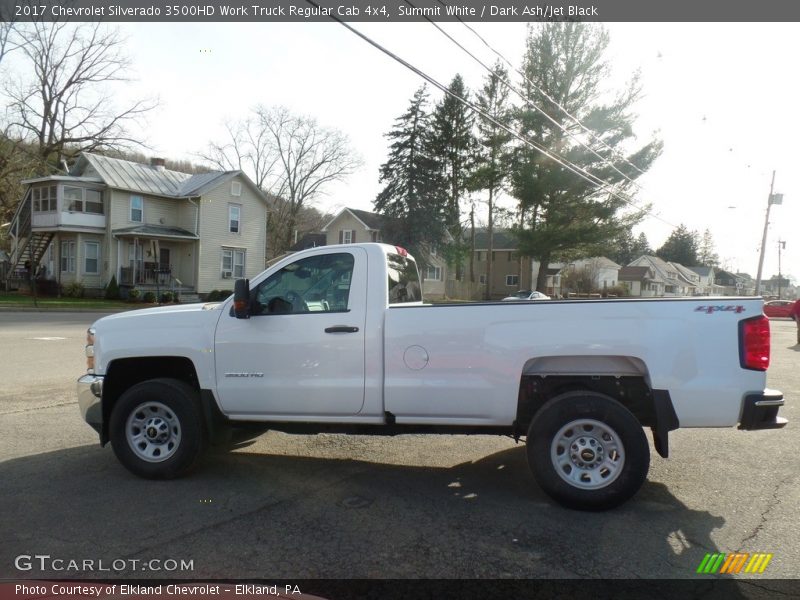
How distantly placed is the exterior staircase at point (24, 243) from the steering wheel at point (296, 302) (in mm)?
36598

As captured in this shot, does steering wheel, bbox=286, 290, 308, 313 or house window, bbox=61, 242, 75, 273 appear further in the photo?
house window, bbox=61, 242, 75, 273

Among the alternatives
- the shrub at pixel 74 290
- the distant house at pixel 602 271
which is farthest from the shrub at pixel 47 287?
the distant house at pixel 602 271

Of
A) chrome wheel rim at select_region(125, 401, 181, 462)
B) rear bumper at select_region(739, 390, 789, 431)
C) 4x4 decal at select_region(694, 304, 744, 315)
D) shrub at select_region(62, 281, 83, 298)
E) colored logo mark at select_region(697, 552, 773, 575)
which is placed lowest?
shrub at select_region(62, 281, 83, 298)

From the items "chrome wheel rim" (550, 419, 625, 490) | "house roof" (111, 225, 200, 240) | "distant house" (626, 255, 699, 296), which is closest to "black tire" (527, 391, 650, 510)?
"chrome wheel rim" (550, 419, 625, 490)

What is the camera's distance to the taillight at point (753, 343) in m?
4.55

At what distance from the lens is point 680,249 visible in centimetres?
11444

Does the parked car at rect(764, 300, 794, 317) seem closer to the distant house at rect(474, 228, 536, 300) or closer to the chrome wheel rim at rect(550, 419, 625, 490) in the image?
the distant house at rect(474, 228, 536, 300)

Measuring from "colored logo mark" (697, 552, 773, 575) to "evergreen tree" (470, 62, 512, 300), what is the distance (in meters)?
32.6

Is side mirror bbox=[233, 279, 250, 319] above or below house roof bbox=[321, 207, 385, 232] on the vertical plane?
below

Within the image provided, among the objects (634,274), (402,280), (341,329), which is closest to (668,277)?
(634,274)

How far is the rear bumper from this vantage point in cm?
455

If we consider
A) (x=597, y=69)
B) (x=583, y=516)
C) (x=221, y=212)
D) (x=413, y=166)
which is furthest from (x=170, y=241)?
(x=583, y=516)

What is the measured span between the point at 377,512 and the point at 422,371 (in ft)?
3.67

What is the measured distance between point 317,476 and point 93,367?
2.20 m
